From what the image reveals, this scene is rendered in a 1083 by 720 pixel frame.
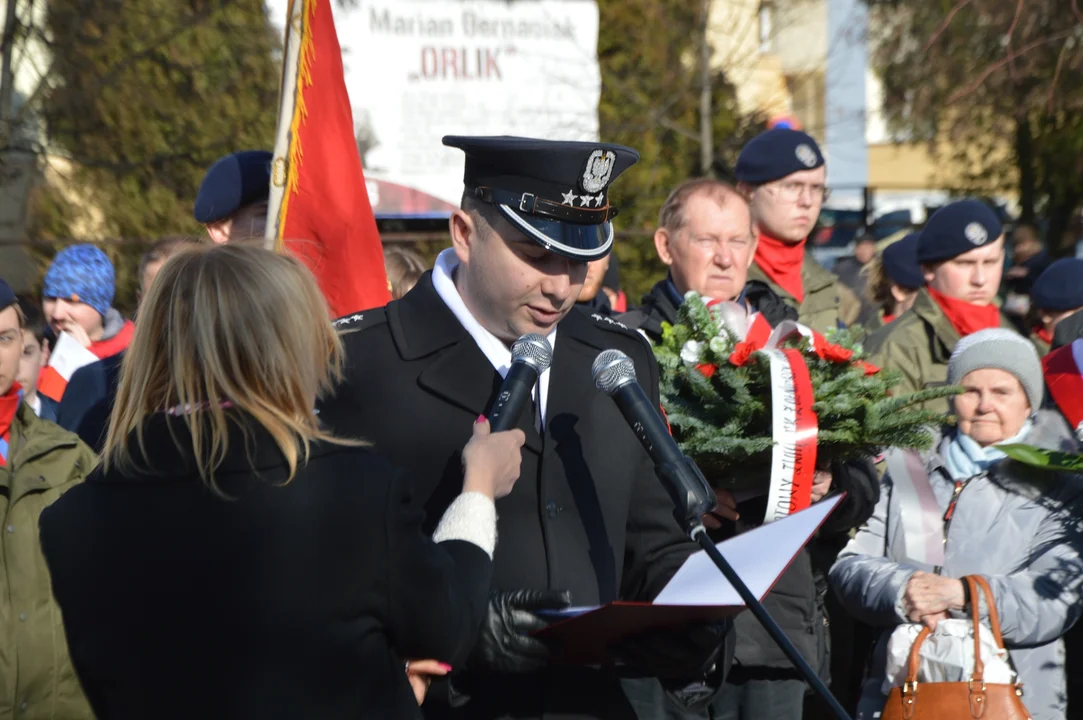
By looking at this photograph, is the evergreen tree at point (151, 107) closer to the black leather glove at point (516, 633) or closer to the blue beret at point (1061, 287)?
the blue beret at point (1061, 287)

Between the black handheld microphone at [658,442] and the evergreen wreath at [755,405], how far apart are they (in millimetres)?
1209

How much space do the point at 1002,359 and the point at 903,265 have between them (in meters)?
2.87

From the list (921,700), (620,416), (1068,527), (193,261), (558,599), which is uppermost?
(193,261)

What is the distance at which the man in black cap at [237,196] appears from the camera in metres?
4.53

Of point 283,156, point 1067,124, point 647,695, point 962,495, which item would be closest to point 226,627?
point 647,695

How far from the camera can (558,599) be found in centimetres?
259

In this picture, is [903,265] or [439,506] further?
[903,265]

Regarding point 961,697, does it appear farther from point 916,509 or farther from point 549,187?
point 549,187

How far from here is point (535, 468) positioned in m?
2.96

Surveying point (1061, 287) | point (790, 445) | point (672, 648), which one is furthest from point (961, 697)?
point (1061, 287)

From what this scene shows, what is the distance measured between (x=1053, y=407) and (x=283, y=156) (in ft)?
9.84

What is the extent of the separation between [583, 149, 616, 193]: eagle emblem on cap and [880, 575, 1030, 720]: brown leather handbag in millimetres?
2055

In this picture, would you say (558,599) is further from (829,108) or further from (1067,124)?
(829,108)

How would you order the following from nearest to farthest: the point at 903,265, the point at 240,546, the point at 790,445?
1. the point at 240,546
2. the point at 790,445
3. the point at 903,265
